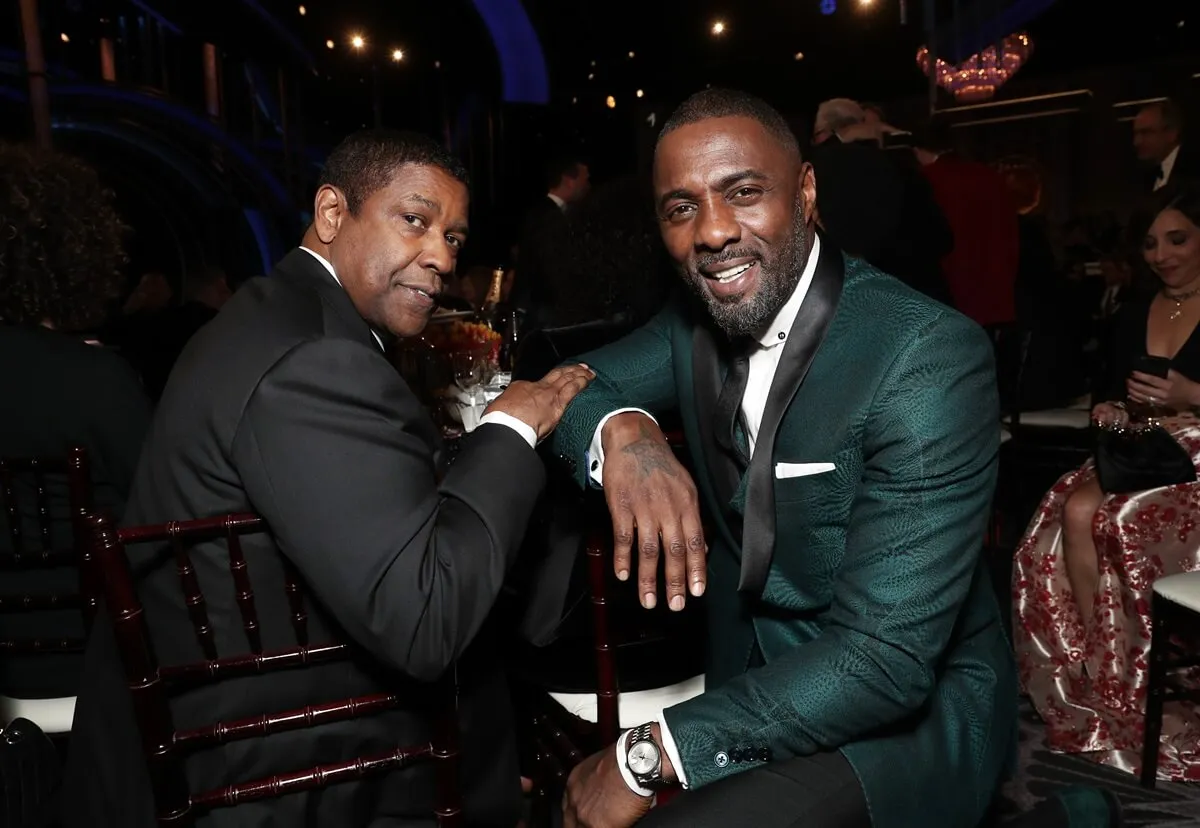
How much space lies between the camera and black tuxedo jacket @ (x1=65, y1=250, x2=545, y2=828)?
1.17 meters

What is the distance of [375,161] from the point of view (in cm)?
151

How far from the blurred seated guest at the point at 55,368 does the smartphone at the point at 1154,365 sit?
2.77m

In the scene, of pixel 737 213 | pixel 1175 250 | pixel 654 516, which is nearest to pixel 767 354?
pixel 737 213

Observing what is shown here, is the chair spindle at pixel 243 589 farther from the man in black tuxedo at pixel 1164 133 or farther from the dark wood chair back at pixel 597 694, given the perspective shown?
the man in black tuxedo at pixel 1164 133

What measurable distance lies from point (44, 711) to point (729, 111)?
1.77m

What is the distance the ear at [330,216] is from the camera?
1537 mm

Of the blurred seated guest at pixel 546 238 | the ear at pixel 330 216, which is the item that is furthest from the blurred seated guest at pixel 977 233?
the ear at pixel 330 216

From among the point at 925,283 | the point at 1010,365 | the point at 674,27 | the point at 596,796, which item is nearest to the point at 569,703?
the point at 596,796

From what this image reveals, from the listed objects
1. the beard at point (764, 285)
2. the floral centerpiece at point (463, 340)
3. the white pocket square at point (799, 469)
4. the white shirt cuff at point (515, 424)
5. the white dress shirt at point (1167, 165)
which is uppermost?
the white dress shirt at point (1167, 165)

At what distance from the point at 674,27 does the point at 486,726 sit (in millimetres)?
9960

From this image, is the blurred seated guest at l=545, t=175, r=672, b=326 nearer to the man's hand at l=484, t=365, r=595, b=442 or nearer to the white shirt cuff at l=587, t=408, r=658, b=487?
the man's hand at l=484, t=365, r=595, b=442

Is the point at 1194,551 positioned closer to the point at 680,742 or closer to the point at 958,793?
the point at 958,793

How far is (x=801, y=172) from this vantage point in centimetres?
150

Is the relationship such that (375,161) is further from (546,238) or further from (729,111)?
(546,238)
